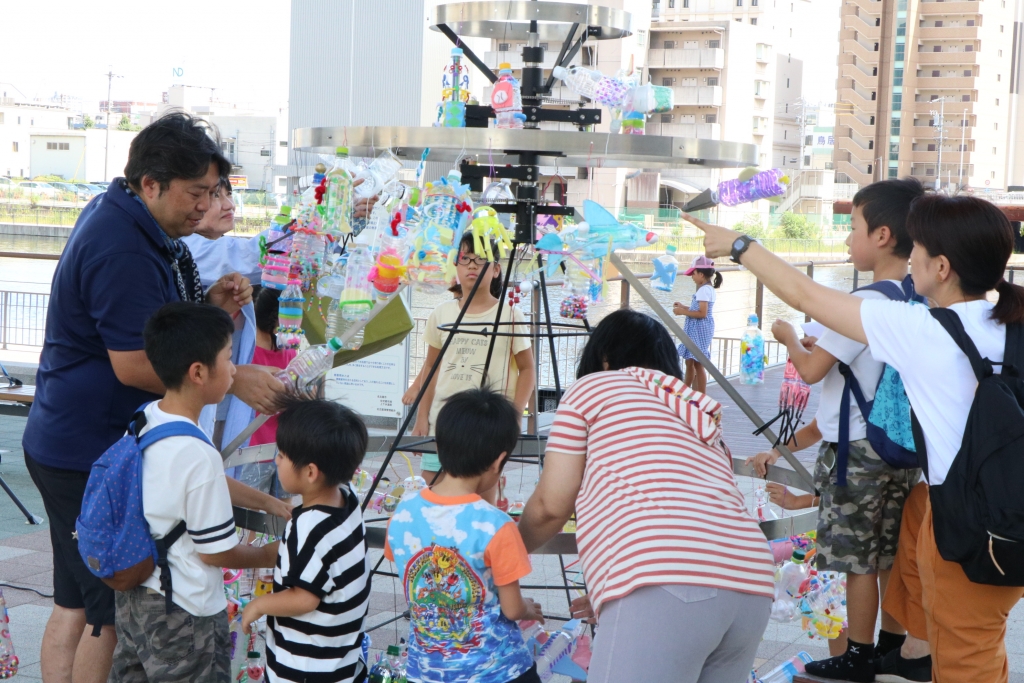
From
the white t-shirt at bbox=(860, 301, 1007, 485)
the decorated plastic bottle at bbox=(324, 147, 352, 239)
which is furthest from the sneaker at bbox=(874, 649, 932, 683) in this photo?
the decorated plastic bottle at bbox=(324, 147, 352, 239)

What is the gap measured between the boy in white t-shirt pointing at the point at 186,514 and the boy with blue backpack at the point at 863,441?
4.47 ft

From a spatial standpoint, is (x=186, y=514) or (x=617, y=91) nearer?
(x=186, y=514)

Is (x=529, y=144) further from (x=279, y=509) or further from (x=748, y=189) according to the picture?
(x=279, y=509)

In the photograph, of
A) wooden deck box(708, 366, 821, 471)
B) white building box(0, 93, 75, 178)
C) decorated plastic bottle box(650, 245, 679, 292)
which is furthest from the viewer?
white building box(0, 93, 75, 178)

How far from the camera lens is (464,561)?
1.83 m

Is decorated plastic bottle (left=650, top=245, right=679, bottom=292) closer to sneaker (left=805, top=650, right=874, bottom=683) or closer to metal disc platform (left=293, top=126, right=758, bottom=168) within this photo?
metal disc platform (left=293, top=126, right=758, bottom=168)

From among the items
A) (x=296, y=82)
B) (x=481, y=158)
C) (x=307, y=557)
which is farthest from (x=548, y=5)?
(x=296, y=82)

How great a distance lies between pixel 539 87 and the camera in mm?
2123

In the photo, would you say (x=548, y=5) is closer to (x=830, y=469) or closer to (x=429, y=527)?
(x=429, y=527)

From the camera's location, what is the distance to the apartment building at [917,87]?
5969 cm

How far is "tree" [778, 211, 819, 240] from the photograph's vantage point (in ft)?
30.5

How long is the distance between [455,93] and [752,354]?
662 centimetres

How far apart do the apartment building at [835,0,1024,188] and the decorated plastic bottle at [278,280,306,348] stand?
61427 mm

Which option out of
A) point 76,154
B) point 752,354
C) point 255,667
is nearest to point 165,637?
point 255,667
